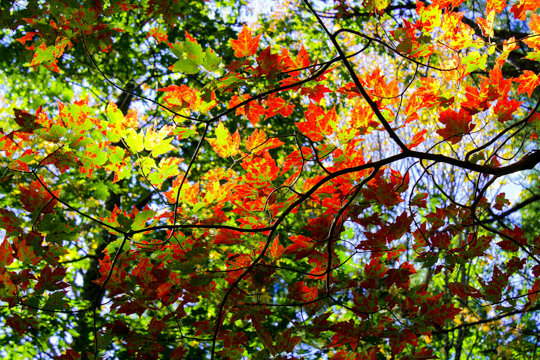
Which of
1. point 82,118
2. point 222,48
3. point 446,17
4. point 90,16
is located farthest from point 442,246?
point 222,48

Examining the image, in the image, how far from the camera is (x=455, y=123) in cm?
156

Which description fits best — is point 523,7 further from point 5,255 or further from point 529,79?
point 5,255

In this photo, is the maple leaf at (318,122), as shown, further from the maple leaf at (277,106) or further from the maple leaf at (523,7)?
the maple leaf at (523,7)

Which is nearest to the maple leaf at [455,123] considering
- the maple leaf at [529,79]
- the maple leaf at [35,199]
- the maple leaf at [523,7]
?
the maple leaf at [529,79]

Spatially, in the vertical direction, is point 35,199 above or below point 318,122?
below

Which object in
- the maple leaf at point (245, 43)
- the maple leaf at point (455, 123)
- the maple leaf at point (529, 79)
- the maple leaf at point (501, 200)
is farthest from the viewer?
the maple leaf at point (501, 200)

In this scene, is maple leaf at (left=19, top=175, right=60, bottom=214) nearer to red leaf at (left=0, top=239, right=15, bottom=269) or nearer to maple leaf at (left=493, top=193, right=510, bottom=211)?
red leaf at (left=0, top=239, right=15, bottom=269)

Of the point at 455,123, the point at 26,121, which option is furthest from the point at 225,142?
the point at 455,123

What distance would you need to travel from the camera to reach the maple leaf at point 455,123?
1538 millimetres

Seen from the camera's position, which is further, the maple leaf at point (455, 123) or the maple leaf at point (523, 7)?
the maple leaf at point (523, 7)

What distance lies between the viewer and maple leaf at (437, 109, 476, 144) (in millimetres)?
1538

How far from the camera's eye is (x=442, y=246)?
70.5 inches

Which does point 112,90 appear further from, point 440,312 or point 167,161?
point 440,312

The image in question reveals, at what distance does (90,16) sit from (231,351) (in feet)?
5.54
